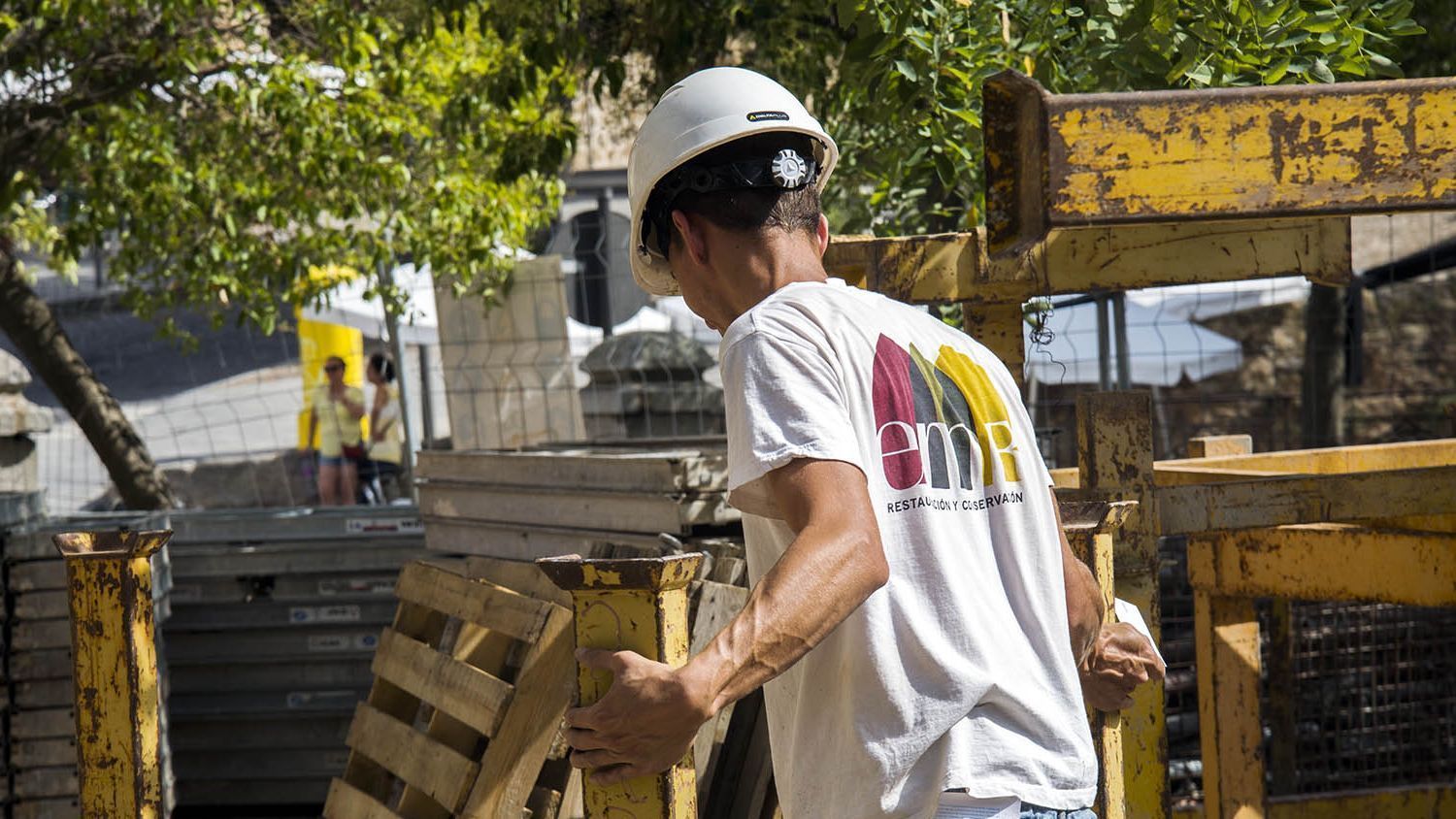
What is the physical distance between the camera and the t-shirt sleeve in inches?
70.4

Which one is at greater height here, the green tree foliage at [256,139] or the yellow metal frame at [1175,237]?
the green tree foliage at [256,139]

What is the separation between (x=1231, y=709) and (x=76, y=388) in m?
7.27

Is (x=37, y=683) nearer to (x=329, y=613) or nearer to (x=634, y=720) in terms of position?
(x=329, y=613)

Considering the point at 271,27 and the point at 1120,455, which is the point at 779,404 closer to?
the point at 1120,455

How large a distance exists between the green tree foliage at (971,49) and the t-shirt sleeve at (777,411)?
2070 mm

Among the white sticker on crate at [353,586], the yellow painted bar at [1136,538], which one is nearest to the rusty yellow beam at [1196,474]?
the yellow painted bar at [1136,538]

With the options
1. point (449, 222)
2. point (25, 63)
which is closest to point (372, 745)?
point (449, 222)

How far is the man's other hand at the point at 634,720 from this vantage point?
5.85ft

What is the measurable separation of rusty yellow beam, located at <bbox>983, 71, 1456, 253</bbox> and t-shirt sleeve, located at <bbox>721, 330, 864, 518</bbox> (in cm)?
73

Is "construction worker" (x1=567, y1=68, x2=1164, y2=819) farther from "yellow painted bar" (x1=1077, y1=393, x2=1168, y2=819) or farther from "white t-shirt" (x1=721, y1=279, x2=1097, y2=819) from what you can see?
"yellow painted bar" (x1=1077, y1=393, x2=1168, y2=819)

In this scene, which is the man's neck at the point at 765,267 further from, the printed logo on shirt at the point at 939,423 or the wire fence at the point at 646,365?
the wire fence at the point at 646,365

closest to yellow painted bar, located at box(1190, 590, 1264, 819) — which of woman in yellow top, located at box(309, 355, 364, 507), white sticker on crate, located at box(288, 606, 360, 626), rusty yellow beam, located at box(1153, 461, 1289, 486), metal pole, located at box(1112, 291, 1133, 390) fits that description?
rusty yellow beam, located at box(1153, 461, 1289, 486)

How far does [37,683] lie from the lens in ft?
21.0

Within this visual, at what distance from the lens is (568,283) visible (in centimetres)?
1252
